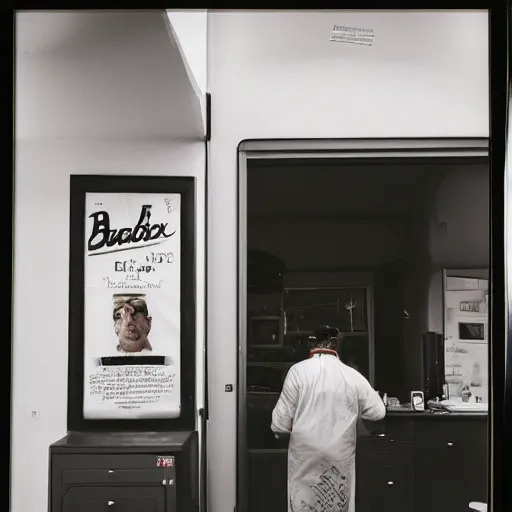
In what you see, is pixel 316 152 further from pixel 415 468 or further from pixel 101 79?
pixel 415 468

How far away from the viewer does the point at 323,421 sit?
1458 millimetres

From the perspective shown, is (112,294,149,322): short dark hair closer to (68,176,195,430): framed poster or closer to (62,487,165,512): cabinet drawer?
(68,176,195,430): framed poster

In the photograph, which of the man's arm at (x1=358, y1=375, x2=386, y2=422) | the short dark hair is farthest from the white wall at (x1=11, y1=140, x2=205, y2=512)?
the man's arm at (x1=358, y1=375, x2=386, y2=422)

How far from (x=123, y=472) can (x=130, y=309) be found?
0.36 metres

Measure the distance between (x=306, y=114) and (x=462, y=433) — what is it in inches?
30.4

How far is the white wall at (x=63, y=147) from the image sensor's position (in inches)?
55.8

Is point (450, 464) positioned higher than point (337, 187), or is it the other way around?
point (337, 187)

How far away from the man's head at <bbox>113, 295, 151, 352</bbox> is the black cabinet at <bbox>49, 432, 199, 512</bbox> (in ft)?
0.64

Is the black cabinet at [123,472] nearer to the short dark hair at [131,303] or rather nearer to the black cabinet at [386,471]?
the short dark hair at [131,303]

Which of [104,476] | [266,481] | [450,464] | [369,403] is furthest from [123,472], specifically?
[450,464]

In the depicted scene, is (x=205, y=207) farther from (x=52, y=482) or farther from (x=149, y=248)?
(x=52, y=482)

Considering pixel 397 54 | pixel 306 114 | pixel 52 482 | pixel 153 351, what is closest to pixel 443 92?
pixel 397 54

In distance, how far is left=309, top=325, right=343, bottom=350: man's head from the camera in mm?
1434

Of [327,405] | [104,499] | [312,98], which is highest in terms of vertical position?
[312,98]
